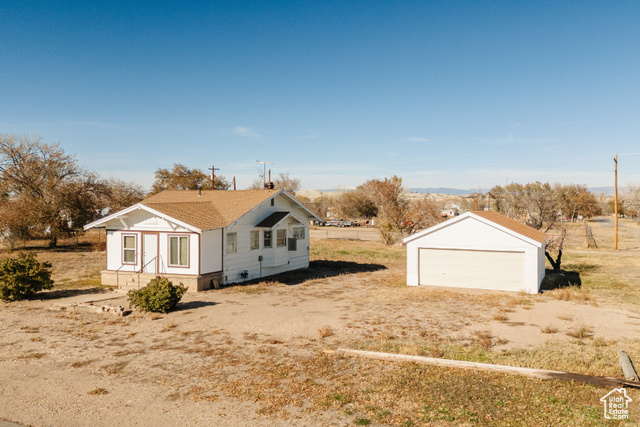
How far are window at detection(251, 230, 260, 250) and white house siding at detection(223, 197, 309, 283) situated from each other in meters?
0.21

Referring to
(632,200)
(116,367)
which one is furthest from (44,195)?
(632,200)

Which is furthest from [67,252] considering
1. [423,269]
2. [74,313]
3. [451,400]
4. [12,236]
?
[451,400]

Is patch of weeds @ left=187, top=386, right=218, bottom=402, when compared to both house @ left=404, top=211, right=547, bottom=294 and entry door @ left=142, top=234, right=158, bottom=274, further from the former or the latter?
house @ left=404, top=211, right=547, bottom=294

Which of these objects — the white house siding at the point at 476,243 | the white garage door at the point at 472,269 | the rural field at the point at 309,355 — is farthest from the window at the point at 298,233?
the white garage door at the point at 472,269

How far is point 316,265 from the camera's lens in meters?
30.4

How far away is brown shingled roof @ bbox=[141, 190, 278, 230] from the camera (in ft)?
68.7

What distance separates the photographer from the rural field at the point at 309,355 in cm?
754

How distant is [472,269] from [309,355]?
1280 centimetres

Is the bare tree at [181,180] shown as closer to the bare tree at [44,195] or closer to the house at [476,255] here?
the bare tree at [44,195]

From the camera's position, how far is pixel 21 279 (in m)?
17.4

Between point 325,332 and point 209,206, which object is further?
point 209,206

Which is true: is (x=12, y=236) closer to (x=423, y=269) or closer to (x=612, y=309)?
(x=423, y=269)

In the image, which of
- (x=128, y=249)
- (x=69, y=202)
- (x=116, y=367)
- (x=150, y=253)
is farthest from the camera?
(x=69, y=202)

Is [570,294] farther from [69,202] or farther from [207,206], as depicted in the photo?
[69,202]
